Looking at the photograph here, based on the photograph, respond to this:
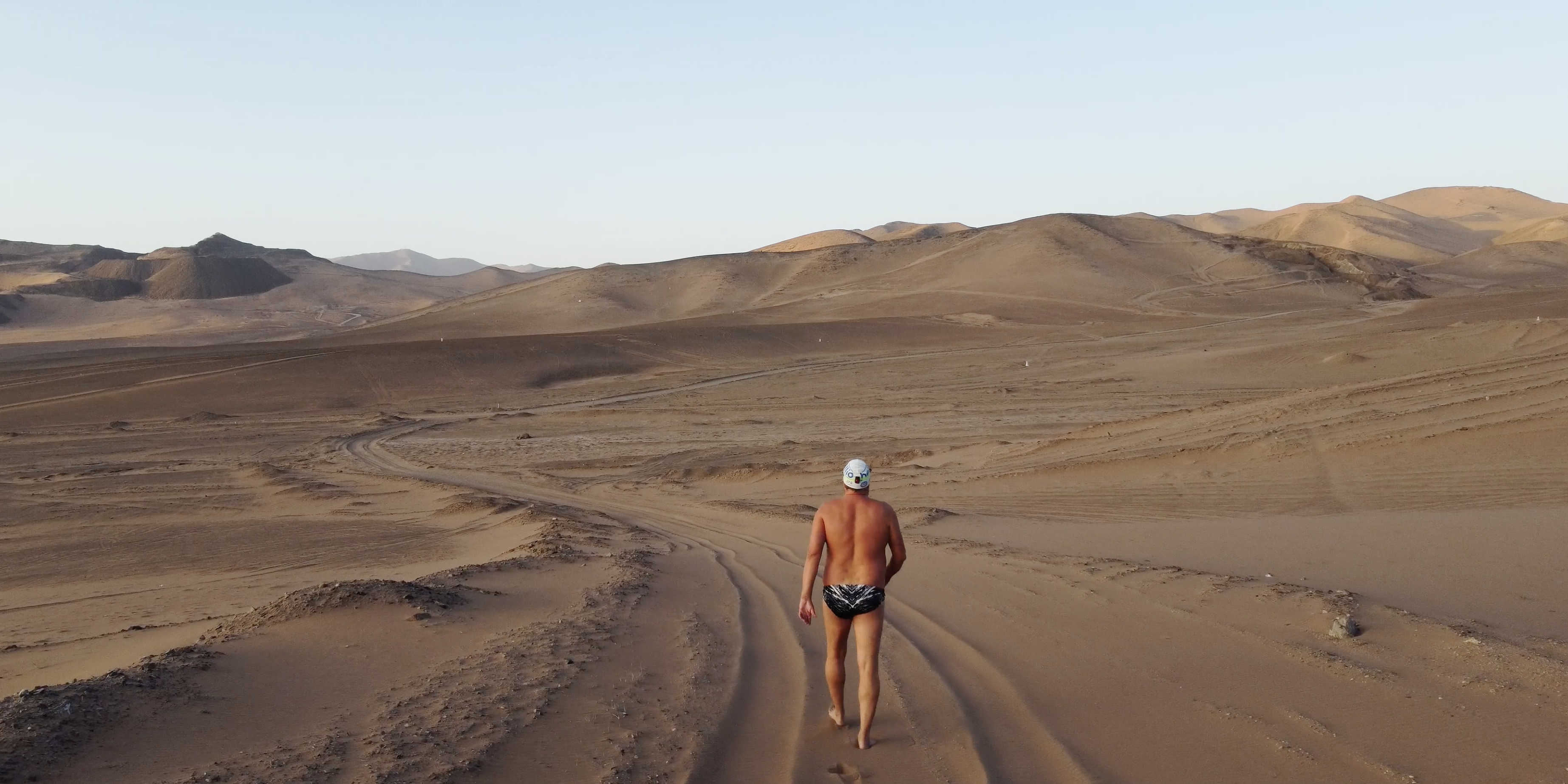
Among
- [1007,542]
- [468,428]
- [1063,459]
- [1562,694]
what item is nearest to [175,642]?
[1007,542]

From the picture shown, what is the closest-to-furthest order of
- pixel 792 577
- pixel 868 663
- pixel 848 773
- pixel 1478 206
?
pixel 848 773 → pixel 868 663 → pixel 792 577 → pixel 1478 206

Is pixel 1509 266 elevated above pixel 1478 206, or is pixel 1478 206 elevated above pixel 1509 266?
pixel 1478 206

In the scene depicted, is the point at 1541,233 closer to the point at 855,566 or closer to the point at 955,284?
the point at 955,284

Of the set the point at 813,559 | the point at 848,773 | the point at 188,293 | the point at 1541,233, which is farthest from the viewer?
the point at 188,293

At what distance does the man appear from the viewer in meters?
5.68

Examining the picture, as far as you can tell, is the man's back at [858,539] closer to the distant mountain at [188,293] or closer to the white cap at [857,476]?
the white cap at [857,476]

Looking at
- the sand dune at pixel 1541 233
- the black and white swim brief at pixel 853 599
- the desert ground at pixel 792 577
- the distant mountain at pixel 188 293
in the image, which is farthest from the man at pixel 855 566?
the sand dune at pixel 1541 233

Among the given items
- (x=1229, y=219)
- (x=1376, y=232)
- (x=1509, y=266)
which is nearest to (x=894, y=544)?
(x=1509, y=266)

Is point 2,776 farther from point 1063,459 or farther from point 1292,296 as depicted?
point 1292,296

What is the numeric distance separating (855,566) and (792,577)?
177 inches

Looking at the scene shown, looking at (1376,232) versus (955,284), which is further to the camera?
(1376,232)

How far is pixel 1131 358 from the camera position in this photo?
124 feet

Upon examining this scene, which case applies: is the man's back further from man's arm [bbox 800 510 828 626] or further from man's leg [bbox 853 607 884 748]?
man's leg [bbox 853 607 884 748]

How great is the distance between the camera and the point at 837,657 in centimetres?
577
